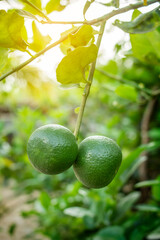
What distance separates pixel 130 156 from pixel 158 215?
38 cm

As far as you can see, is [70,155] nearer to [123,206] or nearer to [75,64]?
[75,64]

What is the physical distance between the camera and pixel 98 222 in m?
1.30

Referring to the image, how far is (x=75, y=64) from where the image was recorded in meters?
0.55

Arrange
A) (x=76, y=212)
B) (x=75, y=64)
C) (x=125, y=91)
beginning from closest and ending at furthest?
(x=75, y=64), (x=125, y=91), (x=76, y=212)

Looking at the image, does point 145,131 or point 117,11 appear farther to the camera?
point 145,131

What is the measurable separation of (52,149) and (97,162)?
0.11 meters

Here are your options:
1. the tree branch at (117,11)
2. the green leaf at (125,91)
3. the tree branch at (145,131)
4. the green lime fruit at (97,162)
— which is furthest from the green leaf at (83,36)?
the tree branch at (145,131)

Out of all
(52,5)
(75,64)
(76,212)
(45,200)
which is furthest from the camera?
(45,200)

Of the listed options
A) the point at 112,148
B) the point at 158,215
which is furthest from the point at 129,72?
the point at 112,148

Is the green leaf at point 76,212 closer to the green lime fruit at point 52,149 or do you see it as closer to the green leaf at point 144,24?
the green lime fruit at point 52,149

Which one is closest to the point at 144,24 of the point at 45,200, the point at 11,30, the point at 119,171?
the point at 11,30

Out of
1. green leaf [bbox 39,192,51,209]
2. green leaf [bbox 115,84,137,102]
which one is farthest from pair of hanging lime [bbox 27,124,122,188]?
green leaf [bbox 39,192,51,209]

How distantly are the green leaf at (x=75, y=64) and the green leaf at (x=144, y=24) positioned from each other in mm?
111

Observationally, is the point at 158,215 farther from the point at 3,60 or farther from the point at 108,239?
the point at 3,60
